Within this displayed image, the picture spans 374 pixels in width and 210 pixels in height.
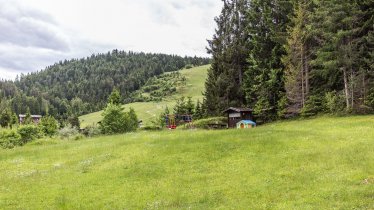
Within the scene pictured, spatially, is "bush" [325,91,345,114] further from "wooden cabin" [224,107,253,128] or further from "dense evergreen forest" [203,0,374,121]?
"wooden cabin" [224,107,253,128]

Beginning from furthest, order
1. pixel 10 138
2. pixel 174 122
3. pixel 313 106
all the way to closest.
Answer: pixel 174 122, pixel 313 106, pixel 10 138

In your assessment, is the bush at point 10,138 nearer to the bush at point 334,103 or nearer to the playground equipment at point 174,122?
the playground equipment at point 174,122

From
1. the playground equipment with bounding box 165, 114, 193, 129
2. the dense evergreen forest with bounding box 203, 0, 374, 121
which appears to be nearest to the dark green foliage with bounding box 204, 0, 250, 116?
the dense evergreen forest with bounding box 203, 0, 374, 121

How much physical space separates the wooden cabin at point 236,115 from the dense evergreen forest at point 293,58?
6.30 feet

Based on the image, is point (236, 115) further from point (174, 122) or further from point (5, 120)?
point (5, 120)

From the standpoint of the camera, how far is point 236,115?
65.5m

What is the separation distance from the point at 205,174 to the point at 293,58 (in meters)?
45.2

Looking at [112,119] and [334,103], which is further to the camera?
[112,119]

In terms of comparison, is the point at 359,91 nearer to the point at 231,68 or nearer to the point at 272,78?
the point at 272,78

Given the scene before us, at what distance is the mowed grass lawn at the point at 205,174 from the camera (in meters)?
18.0

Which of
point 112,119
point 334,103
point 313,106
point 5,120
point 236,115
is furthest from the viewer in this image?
point 5,120

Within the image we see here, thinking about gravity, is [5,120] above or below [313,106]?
below

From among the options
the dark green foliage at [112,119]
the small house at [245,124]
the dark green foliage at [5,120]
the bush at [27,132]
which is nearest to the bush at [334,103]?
the small house at [245,124]

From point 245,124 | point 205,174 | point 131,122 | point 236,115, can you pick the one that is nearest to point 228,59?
point 236,115
